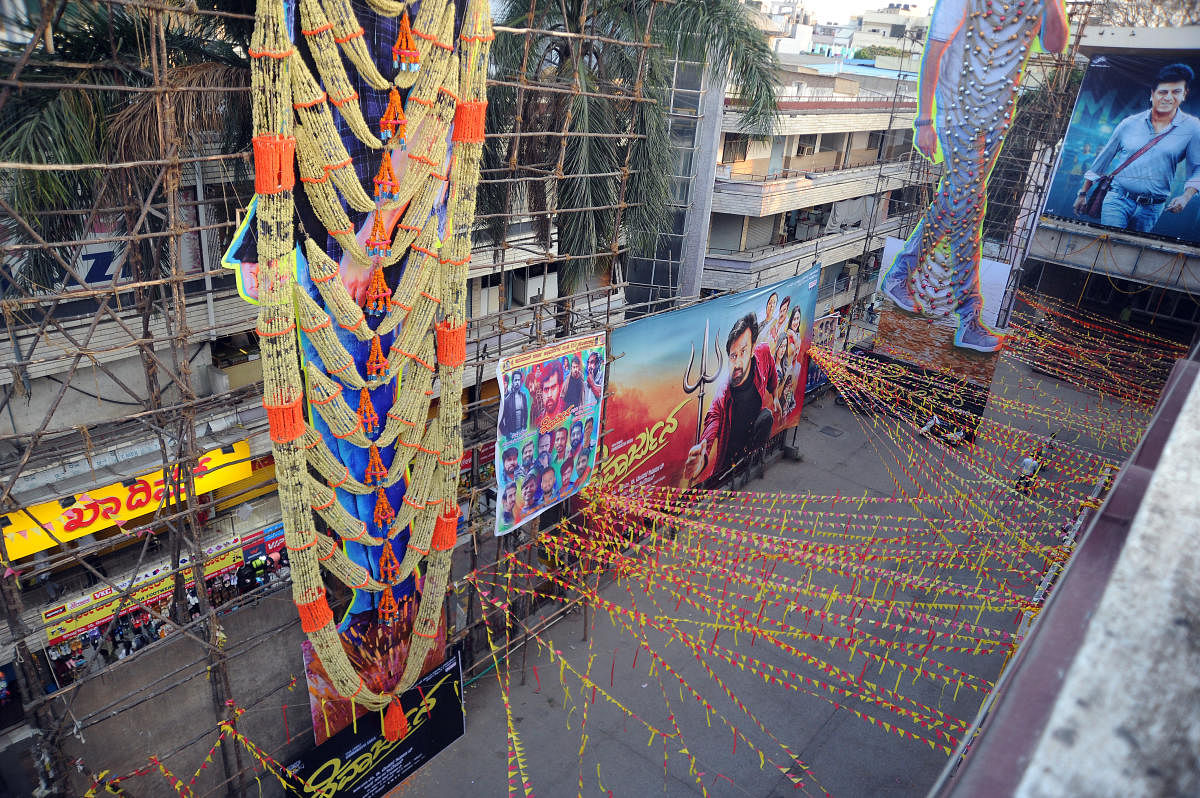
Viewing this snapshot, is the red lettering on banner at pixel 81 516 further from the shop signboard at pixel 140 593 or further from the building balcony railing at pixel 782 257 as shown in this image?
the building balcony railing at pixel 782 257

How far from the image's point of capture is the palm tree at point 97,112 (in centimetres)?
781

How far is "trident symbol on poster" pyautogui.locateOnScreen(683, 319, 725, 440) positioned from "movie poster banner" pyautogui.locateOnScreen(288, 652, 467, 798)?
22.2 ft

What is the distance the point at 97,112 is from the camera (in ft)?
27.5

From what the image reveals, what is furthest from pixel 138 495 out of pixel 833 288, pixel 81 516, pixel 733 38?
pixel 833 288

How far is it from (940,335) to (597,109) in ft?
41.7

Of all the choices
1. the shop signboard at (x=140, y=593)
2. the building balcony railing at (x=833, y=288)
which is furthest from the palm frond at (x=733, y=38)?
the building balcony railing at (x=833, y=288)

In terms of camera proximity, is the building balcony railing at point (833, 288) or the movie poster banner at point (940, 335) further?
the building balcony railing at point (833, 288)

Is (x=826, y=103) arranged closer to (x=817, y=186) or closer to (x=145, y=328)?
(x=817, y=186)

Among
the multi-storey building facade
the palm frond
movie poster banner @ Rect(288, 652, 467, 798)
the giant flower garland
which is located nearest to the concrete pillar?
the multi-storey building facade

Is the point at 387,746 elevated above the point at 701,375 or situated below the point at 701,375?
below

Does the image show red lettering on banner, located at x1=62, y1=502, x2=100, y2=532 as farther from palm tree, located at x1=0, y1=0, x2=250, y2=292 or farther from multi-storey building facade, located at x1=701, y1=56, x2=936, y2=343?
multi-storey building facade, located at x1=701, y1=56, x2=936, y2=343

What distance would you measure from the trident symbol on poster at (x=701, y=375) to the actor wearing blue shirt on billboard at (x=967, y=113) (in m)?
7.70

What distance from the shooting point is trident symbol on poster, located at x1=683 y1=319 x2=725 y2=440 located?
15461 millimetres

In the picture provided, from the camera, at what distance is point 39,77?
7945 millimetres
